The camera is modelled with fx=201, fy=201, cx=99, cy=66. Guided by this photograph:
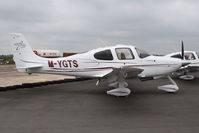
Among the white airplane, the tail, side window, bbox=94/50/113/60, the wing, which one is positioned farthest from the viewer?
the tail

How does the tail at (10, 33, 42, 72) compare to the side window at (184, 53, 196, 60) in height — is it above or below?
above

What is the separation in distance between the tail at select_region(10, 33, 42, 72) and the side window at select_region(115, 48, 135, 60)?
11.5 ft

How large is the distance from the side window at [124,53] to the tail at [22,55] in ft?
11.5

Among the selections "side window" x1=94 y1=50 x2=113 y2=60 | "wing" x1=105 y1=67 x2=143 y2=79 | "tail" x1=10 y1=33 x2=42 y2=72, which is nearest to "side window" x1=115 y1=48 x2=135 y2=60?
"side window" x1=94 y1=50 x2=113 y2=60

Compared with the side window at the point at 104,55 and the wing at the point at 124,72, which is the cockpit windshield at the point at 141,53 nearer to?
the side window at the point at 104,55

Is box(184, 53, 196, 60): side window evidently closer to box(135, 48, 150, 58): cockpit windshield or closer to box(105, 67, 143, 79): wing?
box(135, 48, 150, 58): cockpit windshield

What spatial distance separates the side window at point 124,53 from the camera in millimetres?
8156

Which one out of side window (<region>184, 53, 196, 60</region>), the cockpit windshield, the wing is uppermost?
the cockpit windshield

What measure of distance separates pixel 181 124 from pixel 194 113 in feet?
3.70

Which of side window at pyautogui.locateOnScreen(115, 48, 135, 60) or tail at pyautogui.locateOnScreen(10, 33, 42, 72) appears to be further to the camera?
tail at pyautogui.locateOnScreen(10, 33, 42, 72)

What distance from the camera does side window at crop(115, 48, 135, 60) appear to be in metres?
8.16

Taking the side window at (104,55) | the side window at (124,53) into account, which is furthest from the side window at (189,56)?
the side window at (104,55)

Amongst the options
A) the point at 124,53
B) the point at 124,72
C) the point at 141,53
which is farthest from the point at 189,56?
the point at 124,72

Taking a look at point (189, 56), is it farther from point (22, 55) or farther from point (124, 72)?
point (22, 55)
